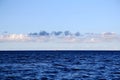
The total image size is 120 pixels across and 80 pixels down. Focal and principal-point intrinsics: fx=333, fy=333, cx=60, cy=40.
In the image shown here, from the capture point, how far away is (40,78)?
43438 mm

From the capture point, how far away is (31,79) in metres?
42.2

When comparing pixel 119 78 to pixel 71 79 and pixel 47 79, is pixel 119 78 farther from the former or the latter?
pixel 47 79

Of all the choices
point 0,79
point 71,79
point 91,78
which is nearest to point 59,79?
point 71,79

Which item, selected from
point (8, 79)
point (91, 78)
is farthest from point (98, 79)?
point (8, 79)

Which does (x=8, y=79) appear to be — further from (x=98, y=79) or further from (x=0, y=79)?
(x=98, y=79)

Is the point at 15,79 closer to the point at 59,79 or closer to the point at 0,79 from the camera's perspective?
the point at 0,79

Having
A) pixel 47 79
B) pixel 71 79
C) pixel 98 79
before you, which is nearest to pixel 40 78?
pixel 47 79

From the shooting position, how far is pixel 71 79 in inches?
1662

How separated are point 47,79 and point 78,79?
3.97 meters

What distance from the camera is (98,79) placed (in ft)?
139

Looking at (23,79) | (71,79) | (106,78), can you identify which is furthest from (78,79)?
(23,79)

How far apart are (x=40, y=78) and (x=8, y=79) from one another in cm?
432

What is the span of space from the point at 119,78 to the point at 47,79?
30.8 feet

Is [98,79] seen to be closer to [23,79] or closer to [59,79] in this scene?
[59,79]
